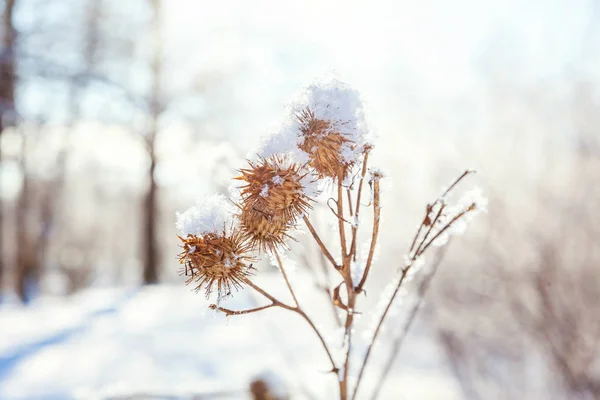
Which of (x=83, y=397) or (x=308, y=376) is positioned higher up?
(x=83, y=397)

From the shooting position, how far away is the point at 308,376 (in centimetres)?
359

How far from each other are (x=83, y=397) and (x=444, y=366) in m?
6.06

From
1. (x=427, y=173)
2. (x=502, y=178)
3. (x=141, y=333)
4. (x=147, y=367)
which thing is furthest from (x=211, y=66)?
(x=147, y=367)

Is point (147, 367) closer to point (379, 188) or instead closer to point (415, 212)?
point (379, 188)

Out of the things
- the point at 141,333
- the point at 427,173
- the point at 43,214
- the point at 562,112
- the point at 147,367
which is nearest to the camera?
the point at 147,367

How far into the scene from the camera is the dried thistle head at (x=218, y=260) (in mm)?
980

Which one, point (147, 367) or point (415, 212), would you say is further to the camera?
point (415, 212)

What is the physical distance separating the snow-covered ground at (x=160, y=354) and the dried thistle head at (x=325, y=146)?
1.15 meters

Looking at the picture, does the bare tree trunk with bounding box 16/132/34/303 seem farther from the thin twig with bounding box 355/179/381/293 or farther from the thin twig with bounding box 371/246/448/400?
the thin twig with bounding box 355/179/381/293

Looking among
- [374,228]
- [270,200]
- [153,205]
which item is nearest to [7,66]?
[153,205]

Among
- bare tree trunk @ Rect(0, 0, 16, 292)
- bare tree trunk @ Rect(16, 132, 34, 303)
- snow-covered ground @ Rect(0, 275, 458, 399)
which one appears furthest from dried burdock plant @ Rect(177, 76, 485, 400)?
bare tree trunk @ Rect(16, 132, 34, 303)

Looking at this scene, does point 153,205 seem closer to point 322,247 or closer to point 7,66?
point 7,66

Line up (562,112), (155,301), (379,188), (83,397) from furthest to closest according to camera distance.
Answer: (562,112) < (155,301) < (83,397) < (379,188)

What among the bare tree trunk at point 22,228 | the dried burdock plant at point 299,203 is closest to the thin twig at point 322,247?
the dried burdock plant at point 299,203
